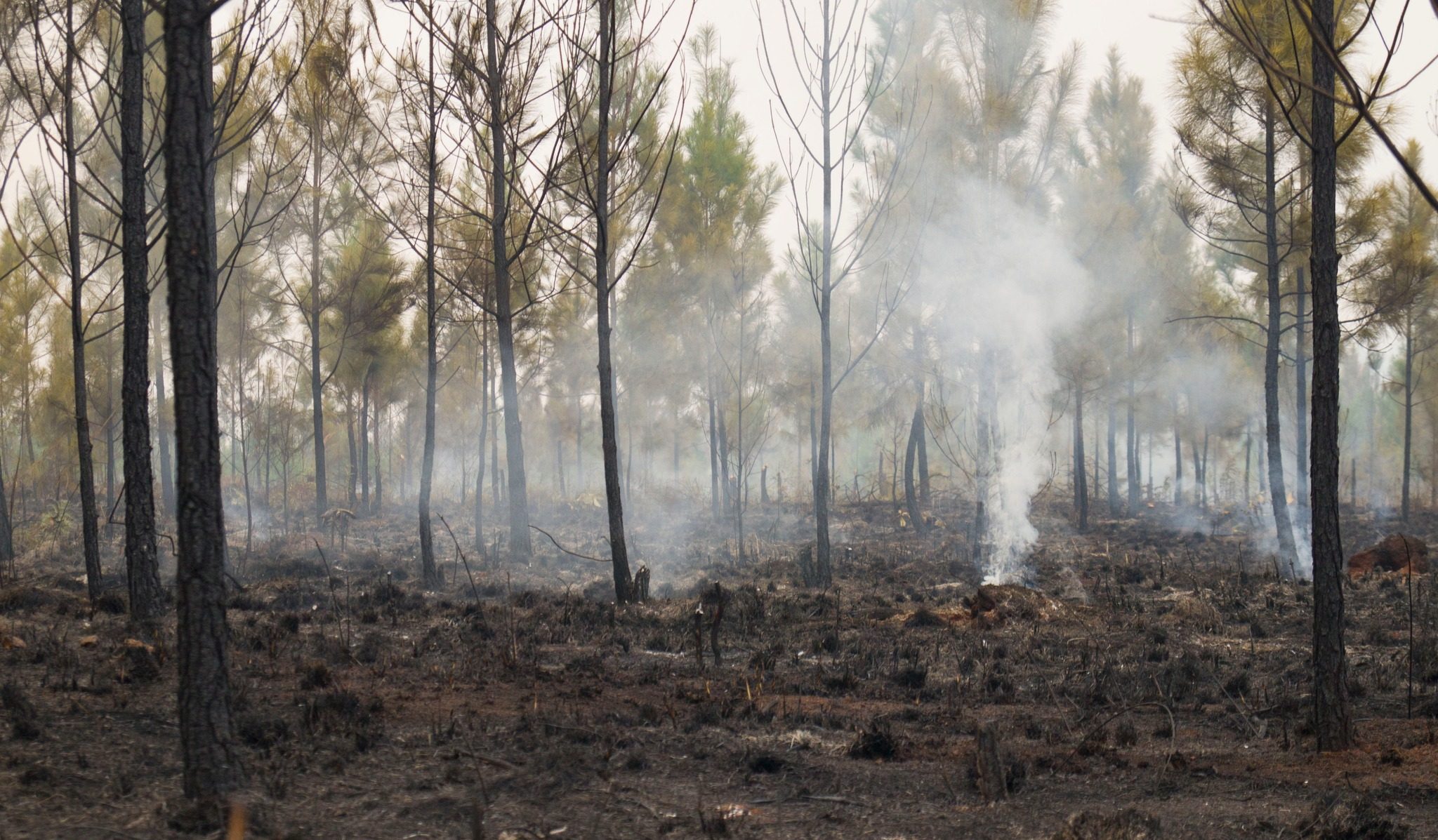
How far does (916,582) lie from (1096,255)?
11.5 metres

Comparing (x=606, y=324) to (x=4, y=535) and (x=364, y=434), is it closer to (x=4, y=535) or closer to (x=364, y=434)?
(x=4, y=535)

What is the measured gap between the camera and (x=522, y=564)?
15172 millimetres

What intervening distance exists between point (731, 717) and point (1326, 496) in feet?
10.7

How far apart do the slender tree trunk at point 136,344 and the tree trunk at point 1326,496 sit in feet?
23.9

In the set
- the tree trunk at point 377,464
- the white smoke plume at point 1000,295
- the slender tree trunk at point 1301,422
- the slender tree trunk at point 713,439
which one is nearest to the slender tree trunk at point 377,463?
the tree trunk at point 377,464

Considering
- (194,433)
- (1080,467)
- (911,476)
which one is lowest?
(911,476)

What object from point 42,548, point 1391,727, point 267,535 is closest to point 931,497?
point 267,535

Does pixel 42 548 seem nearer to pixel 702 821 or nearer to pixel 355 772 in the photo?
pixel 355 772

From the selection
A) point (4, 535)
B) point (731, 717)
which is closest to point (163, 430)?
point (4, 535)

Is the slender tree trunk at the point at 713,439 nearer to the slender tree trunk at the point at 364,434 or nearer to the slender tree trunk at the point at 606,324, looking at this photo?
the slender tree trunk at the point at 364,434

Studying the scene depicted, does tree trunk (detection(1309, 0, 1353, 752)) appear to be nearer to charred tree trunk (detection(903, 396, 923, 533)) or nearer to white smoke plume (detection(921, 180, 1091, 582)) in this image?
white smoke plume (detection(921, 180, 1091, 582))

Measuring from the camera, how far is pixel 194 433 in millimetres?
3592

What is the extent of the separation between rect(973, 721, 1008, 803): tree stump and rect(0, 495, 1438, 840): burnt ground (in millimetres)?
64

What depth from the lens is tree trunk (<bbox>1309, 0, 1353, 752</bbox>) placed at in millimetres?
5164
